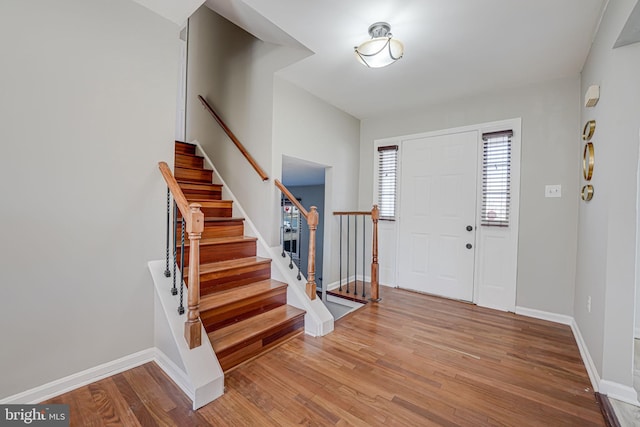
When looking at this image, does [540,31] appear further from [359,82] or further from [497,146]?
[359,82]

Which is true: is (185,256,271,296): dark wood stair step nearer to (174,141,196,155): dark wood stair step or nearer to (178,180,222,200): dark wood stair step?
(178,180,222,200): dark wood stair step

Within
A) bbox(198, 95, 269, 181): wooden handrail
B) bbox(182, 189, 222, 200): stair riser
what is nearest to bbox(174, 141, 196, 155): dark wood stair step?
bbox(198, 95, 269, 181): wooden handrail

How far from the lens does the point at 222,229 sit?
9.47 ft

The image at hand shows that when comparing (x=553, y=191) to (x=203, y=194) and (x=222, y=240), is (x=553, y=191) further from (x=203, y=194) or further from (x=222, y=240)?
(x=203, y=194)

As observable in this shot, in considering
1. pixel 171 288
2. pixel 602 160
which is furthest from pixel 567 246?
pixel 171 288

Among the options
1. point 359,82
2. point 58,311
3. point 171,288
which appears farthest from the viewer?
point 359,82

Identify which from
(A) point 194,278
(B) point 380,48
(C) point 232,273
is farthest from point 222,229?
(B) point 380,48

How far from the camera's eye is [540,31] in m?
2.14

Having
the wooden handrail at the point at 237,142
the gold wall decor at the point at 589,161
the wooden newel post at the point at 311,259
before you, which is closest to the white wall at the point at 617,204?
the gold wall decor at the point at 589,161

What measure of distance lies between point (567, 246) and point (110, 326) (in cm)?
406

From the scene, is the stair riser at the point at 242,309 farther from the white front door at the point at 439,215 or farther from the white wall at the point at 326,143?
the white front door at the point at 439,215

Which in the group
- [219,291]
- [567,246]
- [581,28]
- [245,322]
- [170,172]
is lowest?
[245,322]

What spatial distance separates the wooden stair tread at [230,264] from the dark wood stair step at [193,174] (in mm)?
1314

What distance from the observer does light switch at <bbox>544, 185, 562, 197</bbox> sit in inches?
111
